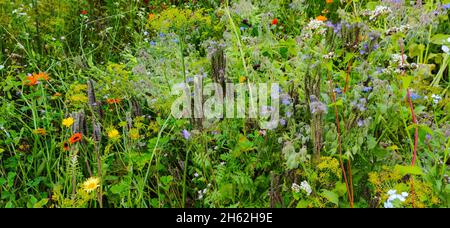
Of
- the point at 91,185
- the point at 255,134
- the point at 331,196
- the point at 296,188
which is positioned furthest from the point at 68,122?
the point at 331,196

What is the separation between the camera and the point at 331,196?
190 centimetres

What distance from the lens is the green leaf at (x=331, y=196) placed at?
6.17 ft

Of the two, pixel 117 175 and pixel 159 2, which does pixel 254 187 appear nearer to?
pixel 117 175

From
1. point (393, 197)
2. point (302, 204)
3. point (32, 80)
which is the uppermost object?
point (32, 80)

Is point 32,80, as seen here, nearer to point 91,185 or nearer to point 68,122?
point 68,122

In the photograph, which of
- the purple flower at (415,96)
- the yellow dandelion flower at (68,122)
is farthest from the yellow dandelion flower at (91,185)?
the purple flower at (415,96)

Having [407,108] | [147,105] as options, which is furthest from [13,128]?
[407,108]

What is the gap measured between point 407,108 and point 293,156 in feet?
2.04

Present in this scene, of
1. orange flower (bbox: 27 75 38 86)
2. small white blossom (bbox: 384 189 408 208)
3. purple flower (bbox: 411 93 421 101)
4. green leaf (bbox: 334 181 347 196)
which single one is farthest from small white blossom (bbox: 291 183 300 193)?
orange flower (bbox: 27 75 38 86)

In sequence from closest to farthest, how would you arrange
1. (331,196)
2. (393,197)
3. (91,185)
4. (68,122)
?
(393,197), (331,196), (91,185), (68,122)

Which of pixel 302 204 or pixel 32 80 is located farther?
pixel 32 80

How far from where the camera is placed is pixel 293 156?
1.88 meters

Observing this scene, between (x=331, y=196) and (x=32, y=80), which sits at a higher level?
(x=32, y=80)

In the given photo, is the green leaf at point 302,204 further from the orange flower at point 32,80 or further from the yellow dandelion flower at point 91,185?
the orange flower at point 32,80
